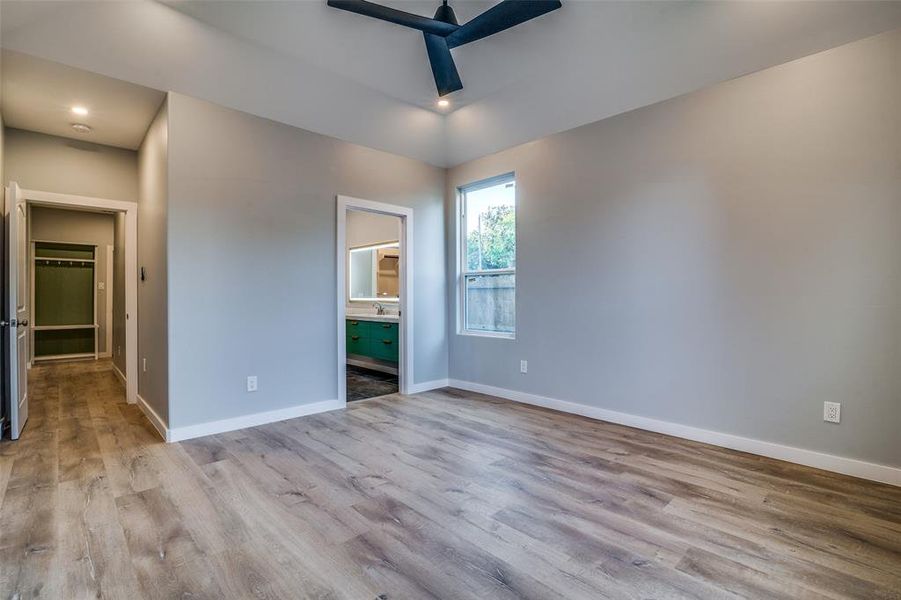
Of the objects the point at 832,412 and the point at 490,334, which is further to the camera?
the point at 490,334

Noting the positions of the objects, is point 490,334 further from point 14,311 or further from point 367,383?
point 14,311

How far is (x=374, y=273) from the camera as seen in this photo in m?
6.62

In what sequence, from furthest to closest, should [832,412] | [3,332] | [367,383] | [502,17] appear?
[367,383] < [3,332] < [832,412] < [502,17]

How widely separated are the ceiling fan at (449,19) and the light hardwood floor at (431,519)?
8.94 feet

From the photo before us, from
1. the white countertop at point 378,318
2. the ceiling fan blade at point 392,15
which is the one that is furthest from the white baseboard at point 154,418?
the ceiling fan blade at point 392,15

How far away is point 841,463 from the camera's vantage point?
2535 mm

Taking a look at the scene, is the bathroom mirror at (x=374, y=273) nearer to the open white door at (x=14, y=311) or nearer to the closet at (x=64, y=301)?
the open white door at (x=14, y=311)

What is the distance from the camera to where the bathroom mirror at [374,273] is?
632 cm

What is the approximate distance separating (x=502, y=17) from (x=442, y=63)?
0.57 m

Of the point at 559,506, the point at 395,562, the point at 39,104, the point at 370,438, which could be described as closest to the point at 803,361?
the point at 559,506

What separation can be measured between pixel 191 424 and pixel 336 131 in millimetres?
2829

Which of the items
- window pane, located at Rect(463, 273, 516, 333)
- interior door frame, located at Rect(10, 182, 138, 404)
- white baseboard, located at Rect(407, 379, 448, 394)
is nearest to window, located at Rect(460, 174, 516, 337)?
window pane, located at Rect(463, 273, 516, 333)

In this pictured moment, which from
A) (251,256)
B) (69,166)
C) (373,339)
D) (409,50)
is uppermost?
(409,50)

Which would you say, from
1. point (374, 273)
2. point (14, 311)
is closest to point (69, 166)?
point (14, 311)
